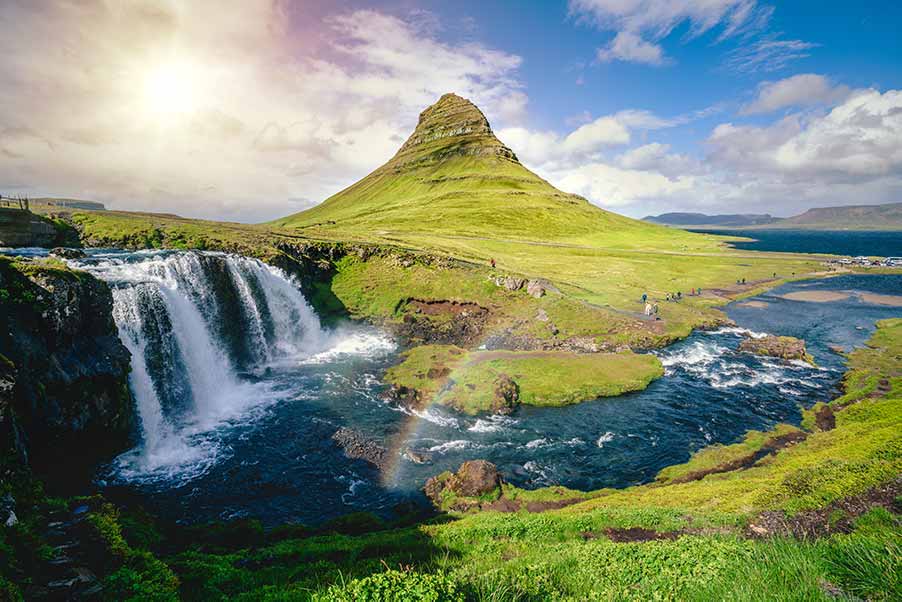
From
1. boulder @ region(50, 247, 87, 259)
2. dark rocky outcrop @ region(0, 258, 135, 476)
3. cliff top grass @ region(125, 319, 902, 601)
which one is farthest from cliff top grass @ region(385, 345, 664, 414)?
boulder @ region(50, 247, 87, 259)

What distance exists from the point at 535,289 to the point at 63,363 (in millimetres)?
53505

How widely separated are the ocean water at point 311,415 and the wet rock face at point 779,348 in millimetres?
1823

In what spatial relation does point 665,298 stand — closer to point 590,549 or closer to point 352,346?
point 352,346

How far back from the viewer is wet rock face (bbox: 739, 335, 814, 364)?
47.1 meters

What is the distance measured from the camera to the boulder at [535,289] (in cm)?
6089

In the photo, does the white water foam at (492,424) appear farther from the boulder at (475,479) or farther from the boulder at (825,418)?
the boulder at (825,418)

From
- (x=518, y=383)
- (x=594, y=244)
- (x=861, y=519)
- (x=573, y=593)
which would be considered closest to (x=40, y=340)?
(x=573, y=593)

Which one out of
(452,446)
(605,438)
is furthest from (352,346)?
(605,438)

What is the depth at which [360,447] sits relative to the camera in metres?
29.6

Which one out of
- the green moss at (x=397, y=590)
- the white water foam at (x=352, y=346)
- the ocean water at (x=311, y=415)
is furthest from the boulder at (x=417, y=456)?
the white water foam at (x=352, y=346)

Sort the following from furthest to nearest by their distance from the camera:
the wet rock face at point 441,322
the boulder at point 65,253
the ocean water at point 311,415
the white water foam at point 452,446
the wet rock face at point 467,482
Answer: the wet rock face at point 441,322 → the boulder at point 65,253 → the white water foam at point 452,446 → the ocean water at point 311,415 → the wet rock face at point 467,482

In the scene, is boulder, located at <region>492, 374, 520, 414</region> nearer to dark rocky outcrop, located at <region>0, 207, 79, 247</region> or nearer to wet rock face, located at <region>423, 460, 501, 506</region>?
wet rock face, located at <region>423, 460, 501, 506</region>

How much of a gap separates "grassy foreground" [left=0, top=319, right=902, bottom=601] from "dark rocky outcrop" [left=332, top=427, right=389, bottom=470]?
668 centimetres

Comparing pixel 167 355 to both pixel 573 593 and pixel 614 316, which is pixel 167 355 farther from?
pixel 614 316
